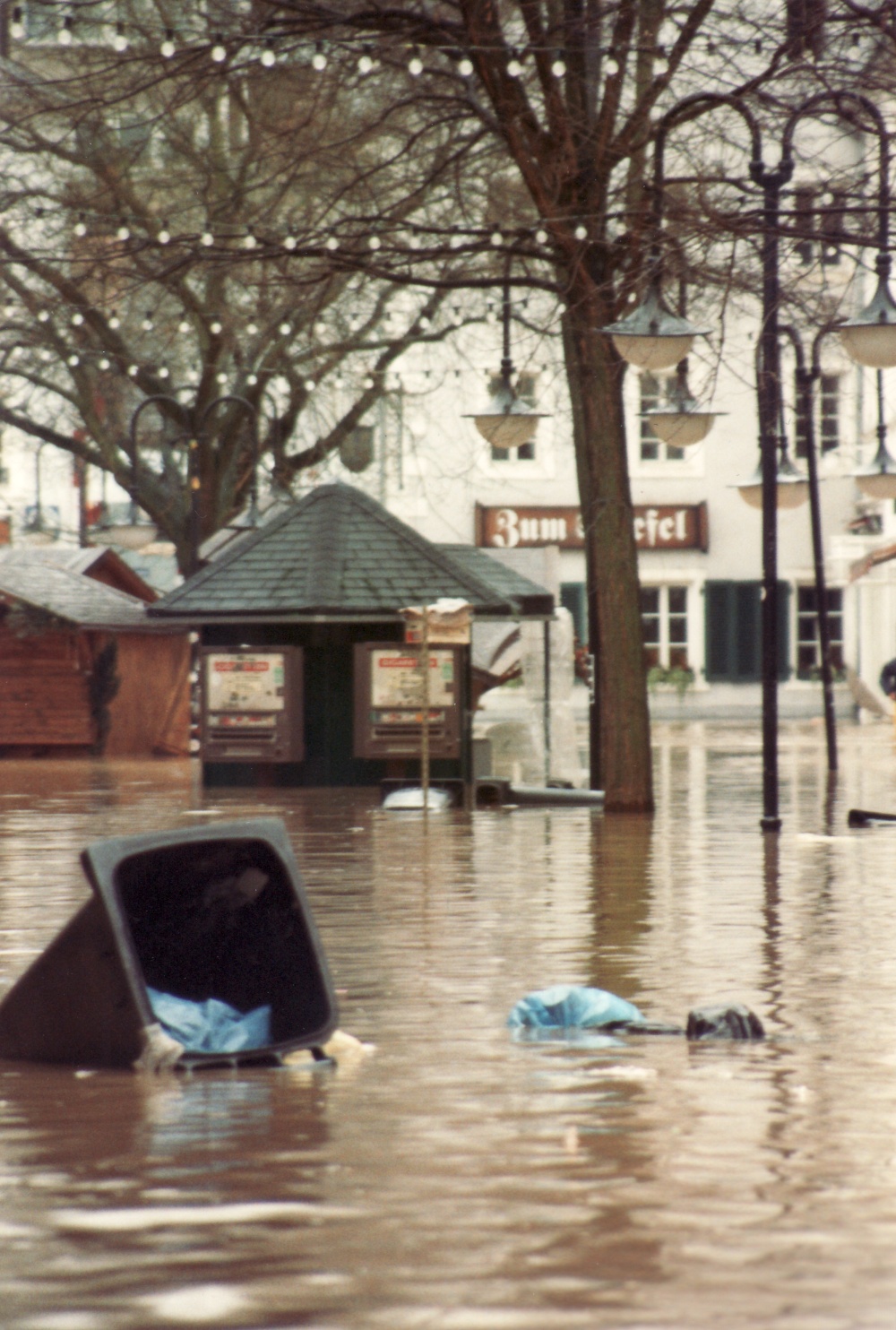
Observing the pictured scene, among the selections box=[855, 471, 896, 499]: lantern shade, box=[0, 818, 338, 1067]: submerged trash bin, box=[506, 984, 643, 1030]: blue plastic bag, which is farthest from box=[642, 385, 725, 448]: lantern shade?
box=[0, 818, 338, 1067]: submerged trash bin

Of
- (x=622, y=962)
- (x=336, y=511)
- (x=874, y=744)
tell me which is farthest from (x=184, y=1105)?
(x=874, y=744)

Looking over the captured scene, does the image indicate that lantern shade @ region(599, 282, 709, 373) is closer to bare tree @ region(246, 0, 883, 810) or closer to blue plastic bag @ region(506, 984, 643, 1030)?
bare tree @ region(246, 0, 883, 810)

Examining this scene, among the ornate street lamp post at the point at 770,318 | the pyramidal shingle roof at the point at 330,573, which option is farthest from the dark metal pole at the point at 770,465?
the pyramidal shingle roof at the point at 330,573

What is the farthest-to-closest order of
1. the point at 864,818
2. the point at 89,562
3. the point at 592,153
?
the point at 89,562 < the point at 592,153 < the point at 864,818

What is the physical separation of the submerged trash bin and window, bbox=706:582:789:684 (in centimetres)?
4505

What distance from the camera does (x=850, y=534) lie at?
51594 millimetres

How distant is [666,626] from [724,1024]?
1805 inches

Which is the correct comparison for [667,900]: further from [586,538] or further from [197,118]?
[197,118]

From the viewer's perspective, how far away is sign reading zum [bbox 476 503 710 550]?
179 ft

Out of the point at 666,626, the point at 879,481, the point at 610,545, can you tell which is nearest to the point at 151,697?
the point at 879,481

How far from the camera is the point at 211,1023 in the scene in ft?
27.4

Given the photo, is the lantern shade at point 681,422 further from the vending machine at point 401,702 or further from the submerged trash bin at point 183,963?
the submerged trash bin at point 183,963

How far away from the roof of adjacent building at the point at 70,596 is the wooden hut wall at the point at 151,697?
2.10ft

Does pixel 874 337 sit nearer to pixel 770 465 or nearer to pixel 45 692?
pixel 770 465
